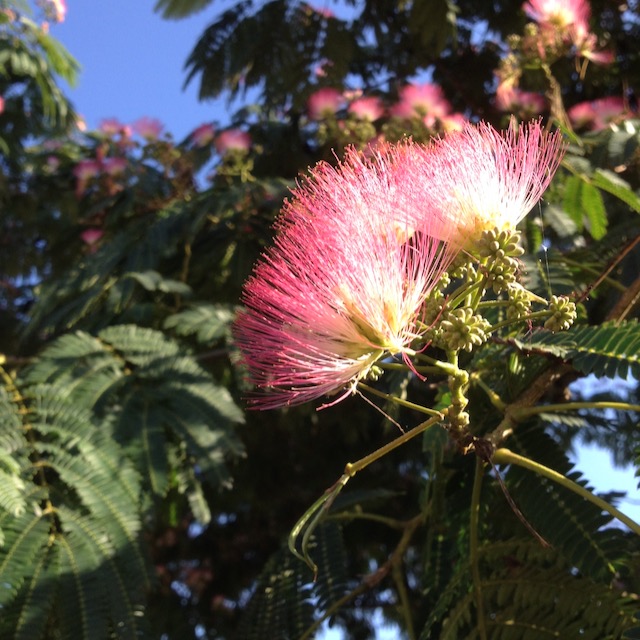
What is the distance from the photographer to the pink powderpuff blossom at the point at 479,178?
1258 mm

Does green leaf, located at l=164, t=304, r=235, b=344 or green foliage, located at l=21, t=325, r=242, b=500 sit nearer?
green foliage, located at l=21, t=325, r=242, b=500

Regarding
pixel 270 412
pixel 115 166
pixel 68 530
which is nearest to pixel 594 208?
pixel 68 530

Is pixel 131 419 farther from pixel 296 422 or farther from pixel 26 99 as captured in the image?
pixel 26 99

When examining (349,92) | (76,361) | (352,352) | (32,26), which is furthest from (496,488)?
(32,26)

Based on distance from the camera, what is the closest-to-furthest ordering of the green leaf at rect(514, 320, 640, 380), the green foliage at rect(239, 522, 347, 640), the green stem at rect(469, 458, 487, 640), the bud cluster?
the bud cluster, the green leaf at rect(514, 320, 640, 380), the green stem at rect(469, 458, 487, 640), the green foliage at rect(239, 522, 347, 640)

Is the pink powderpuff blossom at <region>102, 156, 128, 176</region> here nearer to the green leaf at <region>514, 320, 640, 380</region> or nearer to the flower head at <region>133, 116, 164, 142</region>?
the flower head at <region>133, 116, 164, 142</region>

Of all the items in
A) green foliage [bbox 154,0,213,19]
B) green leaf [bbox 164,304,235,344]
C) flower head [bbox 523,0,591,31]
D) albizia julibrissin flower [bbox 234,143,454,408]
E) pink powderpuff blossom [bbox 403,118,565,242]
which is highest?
green foliage [bbox 154,0,213,19]

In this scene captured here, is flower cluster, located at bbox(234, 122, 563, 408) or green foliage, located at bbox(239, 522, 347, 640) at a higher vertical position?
flower cluster, located at bbox(234, 122, 563, 408)

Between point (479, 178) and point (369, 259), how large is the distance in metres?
0.24

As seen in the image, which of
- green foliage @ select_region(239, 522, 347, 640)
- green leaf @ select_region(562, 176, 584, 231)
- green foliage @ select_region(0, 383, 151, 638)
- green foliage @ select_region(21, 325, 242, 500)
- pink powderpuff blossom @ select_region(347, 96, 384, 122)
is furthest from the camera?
pink powderpuff blossom @ select_region(347, 96, 384, 122)

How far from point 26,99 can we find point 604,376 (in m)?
5.51

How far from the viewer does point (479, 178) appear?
1279 mm

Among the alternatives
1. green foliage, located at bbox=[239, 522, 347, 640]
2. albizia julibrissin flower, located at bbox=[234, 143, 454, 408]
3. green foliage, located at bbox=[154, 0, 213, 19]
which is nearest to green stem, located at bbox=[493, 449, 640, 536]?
albizia julibrissin flower, located at bbox=[234, 143, 454, 408]

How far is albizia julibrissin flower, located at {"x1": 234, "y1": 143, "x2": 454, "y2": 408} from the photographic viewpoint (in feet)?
3.85
